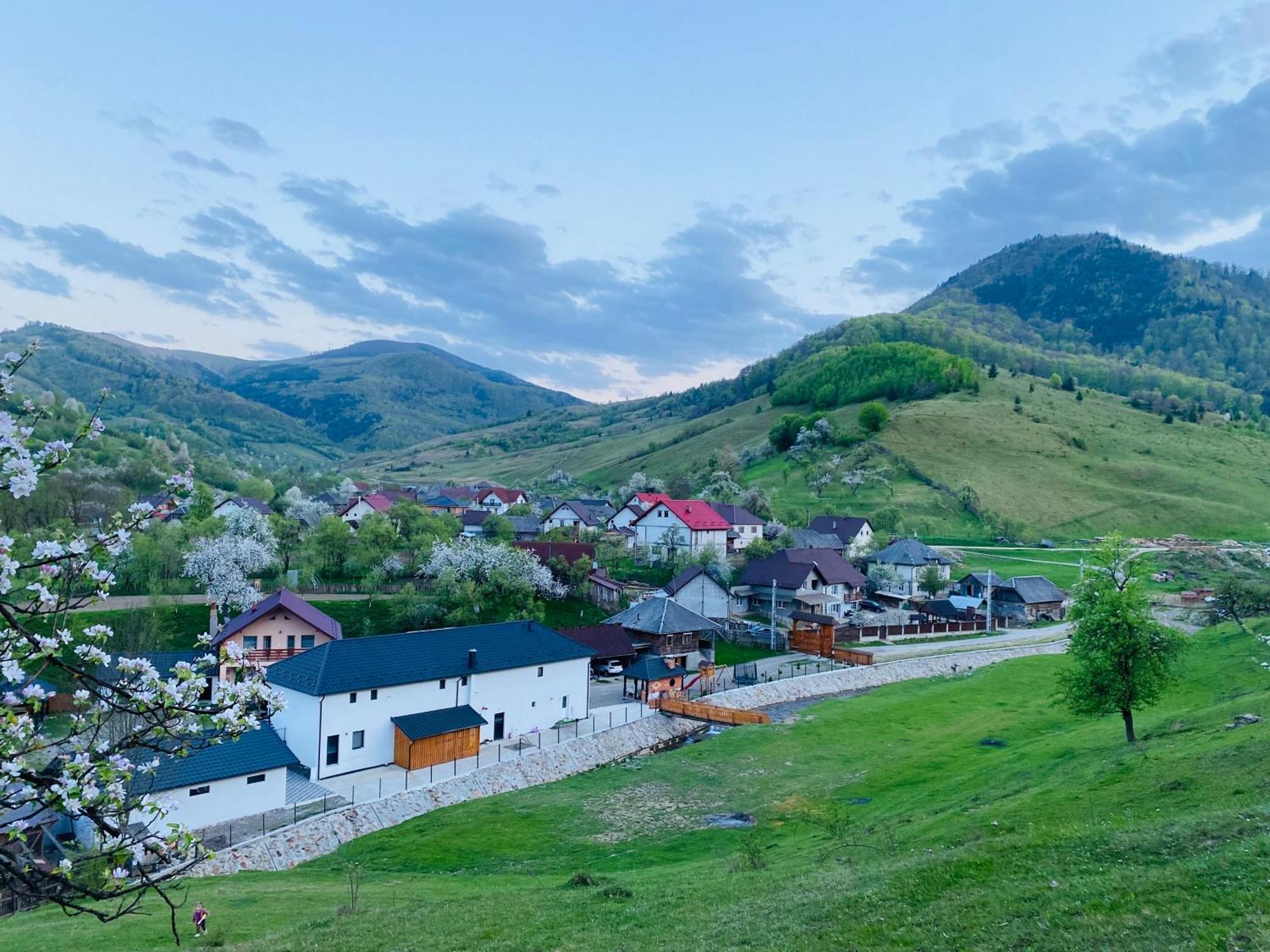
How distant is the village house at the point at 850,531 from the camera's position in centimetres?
8931

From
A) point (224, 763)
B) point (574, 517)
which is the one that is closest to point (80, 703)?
point (224, 763)

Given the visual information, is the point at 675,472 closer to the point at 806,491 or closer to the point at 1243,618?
the point at 806,491

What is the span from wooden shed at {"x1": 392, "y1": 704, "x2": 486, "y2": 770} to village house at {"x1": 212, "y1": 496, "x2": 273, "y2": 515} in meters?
49.1

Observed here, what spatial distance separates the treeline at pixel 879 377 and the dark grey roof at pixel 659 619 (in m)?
123

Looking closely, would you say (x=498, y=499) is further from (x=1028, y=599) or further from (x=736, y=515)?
(x=1028, y=599)

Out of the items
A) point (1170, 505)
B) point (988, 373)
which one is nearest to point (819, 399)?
point (988, 373)

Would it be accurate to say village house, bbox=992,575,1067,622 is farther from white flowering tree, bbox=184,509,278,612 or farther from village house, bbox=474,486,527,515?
village house, bbox=474,486,527,515

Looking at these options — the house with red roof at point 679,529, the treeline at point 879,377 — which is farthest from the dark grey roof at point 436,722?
the treeline at point 879,377

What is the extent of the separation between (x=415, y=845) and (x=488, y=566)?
1304 inches

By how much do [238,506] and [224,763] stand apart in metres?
62.4

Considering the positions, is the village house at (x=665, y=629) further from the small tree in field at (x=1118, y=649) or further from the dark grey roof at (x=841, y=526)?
the dark grey roof at (x=841, y=526)

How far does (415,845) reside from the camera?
26.8 m

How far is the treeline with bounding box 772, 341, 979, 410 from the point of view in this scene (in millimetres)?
165500

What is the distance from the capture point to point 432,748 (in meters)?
35.3
